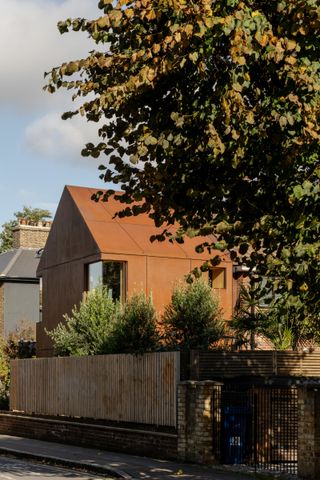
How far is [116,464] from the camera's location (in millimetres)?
22453

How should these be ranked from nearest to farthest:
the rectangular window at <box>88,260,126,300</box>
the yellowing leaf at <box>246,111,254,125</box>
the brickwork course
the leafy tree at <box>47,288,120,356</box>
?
the yellowing leaf at <box>246,111,254,125</box>, the leafy tree at <box>47,288,120,356</box>, the rectangular window at <box>88,260,126,300</box>, the brickwork course

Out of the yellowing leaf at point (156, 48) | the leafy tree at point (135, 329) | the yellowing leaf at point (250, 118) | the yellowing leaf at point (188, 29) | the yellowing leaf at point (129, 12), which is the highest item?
the yellowing leaf at point (129, 12)

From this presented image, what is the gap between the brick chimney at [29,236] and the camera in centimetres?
5556

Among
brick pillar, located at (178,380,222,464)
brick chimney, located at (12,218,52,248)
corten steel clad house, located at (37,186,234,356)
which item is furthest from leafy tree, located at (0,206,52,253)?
brick pillar, located at (178,380,222,464)

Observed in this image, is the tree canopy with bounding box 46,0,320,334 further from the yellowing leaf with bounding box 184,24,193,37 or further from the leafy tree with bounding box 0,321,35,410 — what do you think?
the leafy tree with bounding box 0,321,35,410

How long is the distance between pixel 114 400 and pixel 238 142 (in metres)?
14.1

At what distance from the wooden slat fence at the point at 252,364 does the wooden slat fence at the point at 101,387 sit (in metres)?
0.64

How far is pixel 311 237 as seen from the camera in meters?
14.9

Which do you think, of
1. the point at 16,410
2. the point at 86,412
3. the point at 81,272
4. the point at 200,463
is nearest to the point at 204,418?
the point at 200,463

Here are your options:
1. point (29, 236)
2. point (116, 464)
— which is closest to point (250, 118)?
point (116, 464)

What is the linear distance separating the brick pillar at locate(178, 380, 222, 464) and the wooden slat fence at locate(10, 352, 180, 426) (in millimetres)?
783

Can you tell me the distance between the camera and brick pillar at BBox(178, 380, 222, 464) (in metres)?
22.2

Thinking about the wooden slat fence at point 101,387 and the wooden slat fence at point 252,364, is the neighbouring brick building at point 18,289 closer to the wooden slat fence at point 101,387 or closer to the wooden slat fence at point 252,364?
the wooden slat fence at point 101,387

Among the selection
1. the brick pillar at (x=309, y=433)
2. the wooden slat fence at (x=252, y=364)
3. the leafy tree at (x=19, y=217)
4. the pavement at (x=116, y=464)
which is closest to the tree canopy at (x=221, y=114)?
the brick pillar at (x=309, y=433)
